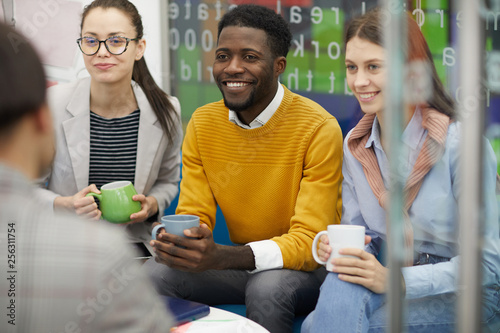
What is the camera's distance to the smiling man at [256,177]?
1.57 m

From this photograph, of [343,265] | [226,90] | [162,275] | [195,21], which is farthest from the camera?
[195,21]

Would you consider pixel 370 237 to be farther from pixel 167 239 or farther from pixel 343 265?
pixel 167 239

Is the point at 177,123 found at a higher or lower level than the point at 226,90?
lower

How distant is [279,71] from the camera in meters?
1.83

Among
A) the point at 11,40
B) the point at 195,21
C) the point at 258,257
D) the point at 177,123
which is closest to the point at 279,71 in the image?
the point at 177,123

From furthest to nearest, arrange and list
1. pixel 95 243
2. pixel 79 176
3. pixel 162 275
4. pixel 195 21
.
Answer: pixel 195 21 < pixel 79 176 < pixel 162 275 < pixel 95 243

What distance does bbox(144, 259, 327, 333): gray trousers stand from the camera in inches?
58.4

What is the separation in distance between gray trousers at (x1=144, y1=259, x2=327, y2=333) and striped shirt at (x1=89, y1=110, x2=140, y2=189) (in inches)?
14.9

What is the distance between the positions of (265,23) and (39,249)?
130 cm

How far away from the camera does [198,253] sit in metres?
1.48

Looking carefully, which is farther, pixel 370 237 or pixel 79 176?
pixel 79 176

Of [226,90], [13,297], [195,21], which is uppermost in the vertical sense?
[195,21]

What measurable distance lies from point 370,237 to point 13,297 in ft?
3.11

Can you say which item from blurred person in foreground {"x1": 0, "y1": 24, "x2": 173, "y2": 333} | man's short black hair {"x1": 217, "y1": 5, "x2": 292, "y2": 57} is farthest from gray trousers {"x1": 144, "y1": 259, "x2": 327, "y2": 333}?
blurred person in foreground {"x1": 0, "y1": 24, "x2": 173, "y2": 333}
